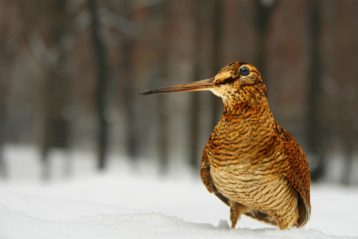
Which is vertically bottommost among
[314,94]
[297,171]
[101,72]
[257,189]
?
[257,189]

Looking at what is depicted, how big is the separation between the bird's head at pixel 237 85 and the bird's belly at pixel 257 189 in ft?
A: 1.61

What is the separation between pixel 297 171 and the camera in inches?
176

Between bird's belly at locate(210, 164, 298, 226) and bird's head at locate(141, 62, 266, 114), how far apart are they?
49 cm

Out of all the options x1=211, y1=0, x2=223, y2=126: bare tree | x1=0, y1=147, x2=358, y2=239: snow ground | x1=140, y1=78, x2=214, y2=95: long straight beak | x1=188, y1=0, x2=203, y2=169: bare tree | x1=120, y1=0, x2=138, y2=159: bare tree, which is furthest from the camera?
x1=120, y1=0, x2=138, y2=159: bare tree

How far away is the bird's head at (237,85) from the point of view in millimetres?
4055

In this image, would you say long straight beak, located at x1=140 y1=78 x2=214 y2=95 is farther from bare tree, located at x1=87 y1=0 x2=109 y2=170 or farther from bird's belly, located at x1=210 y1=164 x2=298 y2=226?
bare tree, located at x1=87 y1=0 x2=109 y2=170

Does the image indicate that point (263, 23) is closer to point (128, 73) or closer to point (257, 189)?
point (128, 73)

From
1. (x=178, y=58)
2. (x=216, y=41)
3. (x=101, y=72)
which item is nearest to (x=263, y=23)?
(x=216, y=41)

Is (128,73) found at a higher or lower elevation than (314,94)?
higher

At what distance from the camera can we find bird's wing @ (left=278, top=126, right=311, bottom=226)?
434 cm

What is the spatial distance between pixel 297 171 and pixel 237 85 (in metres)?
0.93

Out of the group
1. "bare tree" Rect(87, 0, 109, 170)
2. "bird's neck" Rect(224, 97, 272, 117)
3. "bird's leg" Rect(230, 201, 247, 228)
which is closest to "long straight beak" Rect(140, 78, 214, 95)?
"bird's neck" Rect(224, 97, 272, 117)

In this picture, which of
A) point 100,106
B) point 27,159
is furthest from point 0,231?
point 27,159

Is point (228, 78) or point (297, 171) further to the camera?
point (297, 171)
